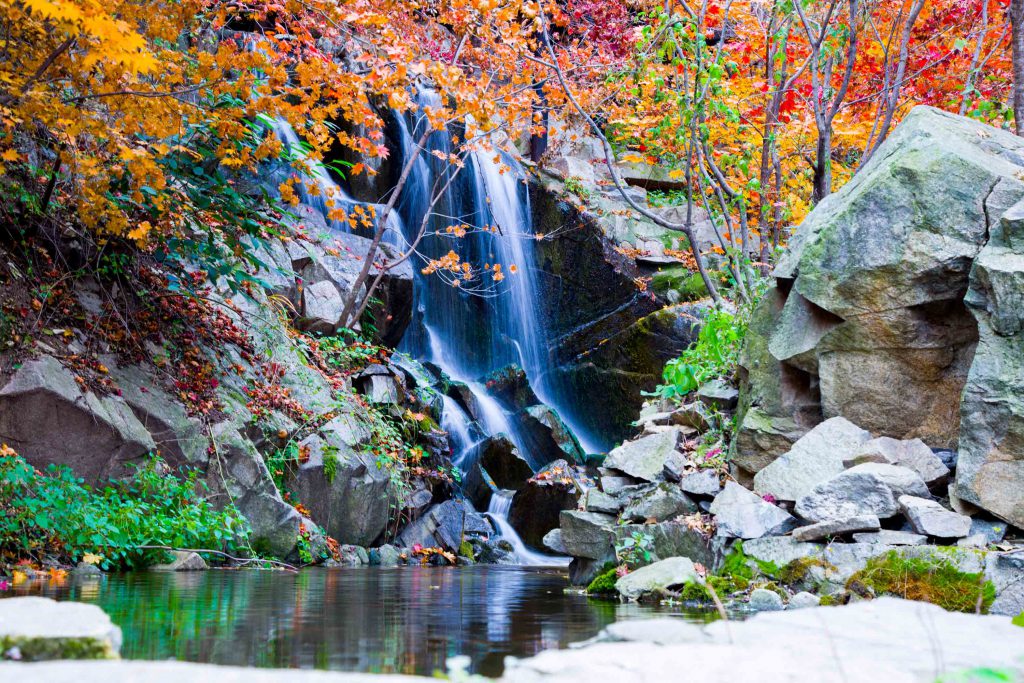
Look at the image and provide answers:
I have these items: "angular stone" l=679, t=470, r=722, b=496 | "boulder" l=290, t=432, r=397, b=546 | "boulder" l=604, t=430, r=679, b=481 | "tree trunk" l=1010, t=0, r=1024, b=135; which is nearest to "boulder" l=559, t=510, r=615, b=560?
"boulder" l=604, t=430, r=679, b=481

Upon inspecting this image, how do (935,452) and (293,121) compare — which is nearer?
(935,452)

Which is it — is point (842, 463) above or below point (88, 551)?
A: above

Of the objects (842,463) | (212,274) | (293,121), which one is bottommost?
(842,463)

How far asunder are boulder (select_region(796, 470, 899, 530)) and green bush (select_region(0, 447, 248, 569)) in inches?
208

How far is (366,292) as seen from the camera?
45.3 feet

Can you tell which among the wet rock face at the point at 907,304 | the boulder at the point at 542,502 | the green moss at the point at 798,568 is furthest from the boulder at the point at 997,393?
the boulder at the point at 542,502

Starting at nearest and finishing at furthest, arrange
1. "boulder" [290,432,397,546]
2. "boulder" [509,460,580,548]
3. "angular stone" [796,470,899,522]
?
"angular stone" [796,470,899,522] → "boulder" [290,432,397,546] → "boulder" [509,460,580,548]

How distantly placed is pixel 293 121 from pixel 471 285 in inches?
416

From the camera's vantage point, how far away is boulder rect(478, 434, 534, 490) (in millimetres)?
13430

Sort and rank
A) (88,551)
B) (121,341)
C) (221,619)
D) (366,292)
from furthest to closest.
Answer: (366,292), (121,341), (88,551), (221,619)

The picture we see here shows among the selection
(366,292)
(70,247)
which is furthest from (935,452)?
(366,292)

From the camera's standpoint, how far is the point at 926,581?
15.2 feet

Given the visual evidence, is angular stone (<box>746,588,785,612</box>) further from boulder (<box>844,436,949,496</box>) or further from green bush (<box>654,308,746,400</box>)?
green bush (<box>654,308,746,400</box>)

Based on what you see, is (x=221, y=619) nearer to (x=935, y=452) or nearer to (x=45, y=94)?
(x=45, y=94)
